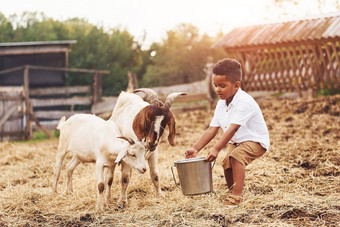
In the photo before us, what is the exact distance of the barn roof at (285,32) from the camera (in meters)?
14.9

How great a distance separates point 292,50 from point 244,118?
12213 mm

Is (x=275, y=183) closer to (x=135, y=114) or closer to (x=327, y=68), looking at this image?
(x=135, y=114)

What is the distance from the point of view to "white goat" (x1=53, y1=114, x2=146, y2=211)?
→ 4.95 metres

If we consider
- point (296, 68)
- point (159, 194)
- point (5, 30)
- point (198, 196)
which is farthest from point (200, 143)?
point (5, 30)

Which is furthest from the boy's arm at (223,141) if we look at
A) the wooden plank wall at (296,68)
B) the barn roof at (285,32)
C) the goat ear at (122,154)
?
the wooden plank wall at (296,68)

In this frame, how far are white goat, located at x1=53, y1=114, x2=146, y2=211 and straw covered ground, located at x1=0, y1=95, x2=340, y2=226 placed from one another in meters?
0.30

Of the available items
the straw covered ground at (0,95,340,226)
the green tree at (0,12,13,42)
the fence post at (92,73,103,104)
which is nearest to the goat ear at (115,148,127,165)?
the straw covered ground at (0,95,340,226)

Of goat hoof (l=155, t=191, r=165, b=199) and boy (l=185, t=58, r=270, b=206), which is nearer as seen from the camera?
boy (l=185, t=58, r=270, b=206)

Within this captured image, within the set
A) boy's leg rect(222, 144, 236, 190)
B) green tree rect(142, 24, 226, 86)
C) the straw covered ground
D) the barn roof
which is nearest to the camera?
the straw covered ground

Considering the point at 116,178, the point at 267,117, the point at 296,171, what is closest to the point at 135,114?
the point at 116,178

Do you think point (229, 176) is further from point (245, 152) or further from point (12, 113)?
point (12, 113)

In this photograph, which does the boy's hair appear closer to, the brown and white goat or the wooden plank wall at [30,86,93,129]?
the brown and white goat

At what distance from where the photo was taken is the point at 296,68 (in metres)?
17.2

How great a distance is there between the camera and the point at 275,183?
5.88 metres
